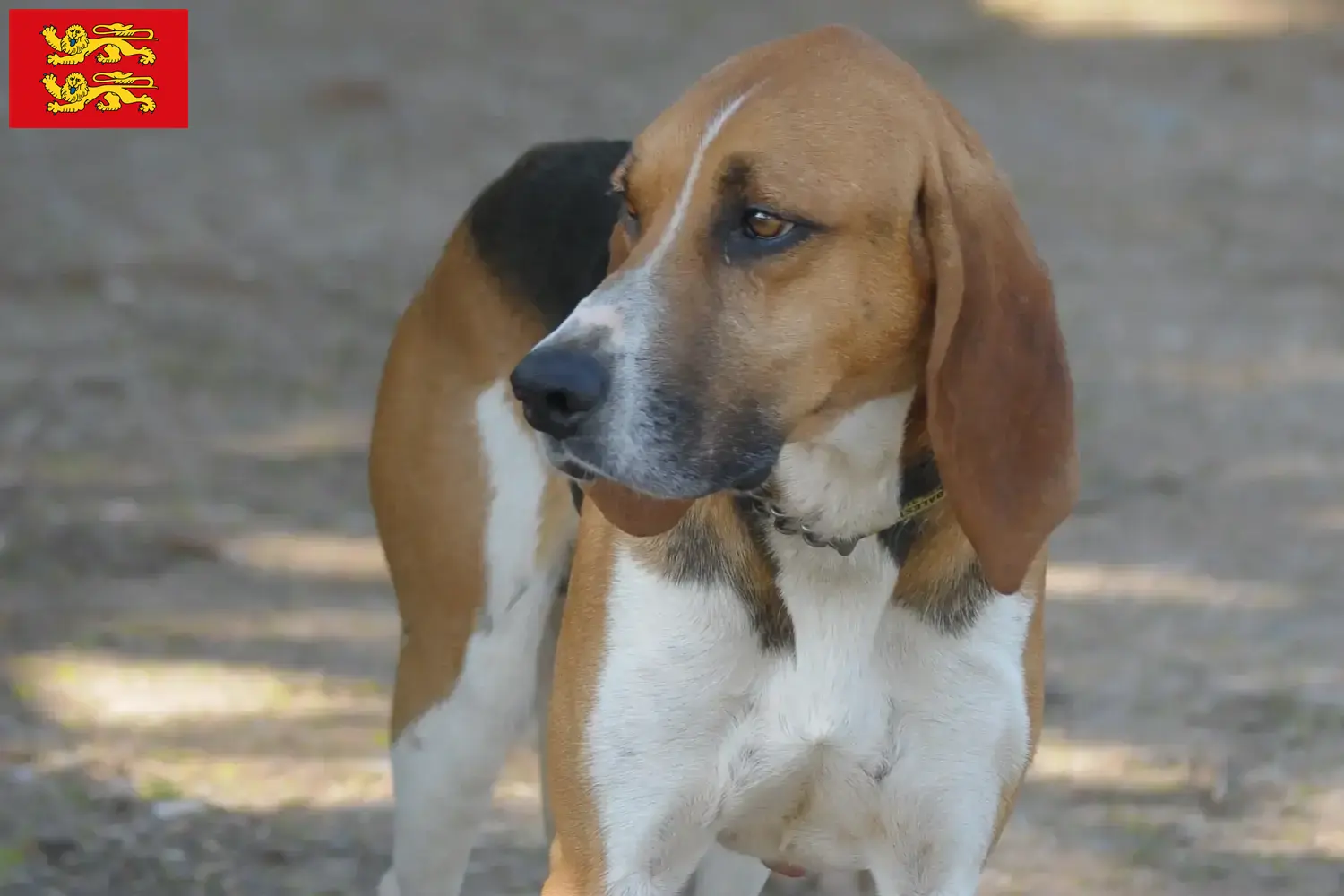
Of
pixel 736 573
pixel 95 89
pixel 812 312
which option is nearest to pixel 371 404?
pixel 95 89

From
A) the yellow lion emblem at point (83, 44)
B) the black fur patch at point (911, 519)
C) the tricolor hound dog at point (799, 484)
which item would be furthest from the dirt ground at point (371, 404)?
the black fur patch at point (911, 519)

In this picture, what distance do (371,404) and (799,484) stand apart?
4974mm

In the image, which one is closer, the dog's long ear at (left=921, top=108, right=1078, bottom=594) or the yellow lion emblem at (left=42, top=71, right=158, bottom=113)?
the dog's long ear at (left=921, top=108, right=1078, bottom=594)

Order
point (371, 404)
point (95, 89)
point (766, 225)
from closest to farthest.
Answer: point (766, 225), point (95, 89), point (371, 404)

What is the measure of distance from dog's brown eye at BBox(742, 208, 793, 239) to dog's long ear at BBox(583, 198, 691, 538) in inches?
12.2

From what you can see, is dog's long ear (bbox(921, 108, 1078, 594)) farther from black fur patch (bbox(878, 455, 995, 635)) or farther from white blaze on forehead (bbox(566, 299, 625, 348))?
white blaze on forehead (bbox(566, 299, 625, 348))

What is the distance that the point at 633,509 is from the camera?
3062 mm

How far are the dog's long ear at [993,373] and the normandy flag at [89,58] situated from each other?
14.4ft

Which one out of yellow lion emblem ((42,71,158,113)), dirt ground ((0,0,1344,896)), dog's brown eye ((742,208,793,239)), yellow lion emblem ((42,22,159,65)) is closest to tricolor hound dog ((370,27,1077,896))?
dog's brown eye ((742,208,793,239))

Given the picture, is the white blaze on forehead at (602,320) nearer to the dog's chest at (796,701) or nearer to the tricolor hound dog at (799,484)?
the tricolor hound dog at (799,484)

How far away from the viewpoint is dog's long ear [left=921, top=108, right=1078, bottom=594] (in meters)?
2.88

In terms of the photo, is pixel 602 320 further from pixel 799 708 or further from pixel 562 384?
pixel 799 708

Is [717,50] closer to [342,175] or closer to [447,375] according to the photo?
[342,175]

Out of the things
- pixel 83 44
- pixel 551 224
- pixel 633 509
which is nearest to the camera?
pixel 633 509
